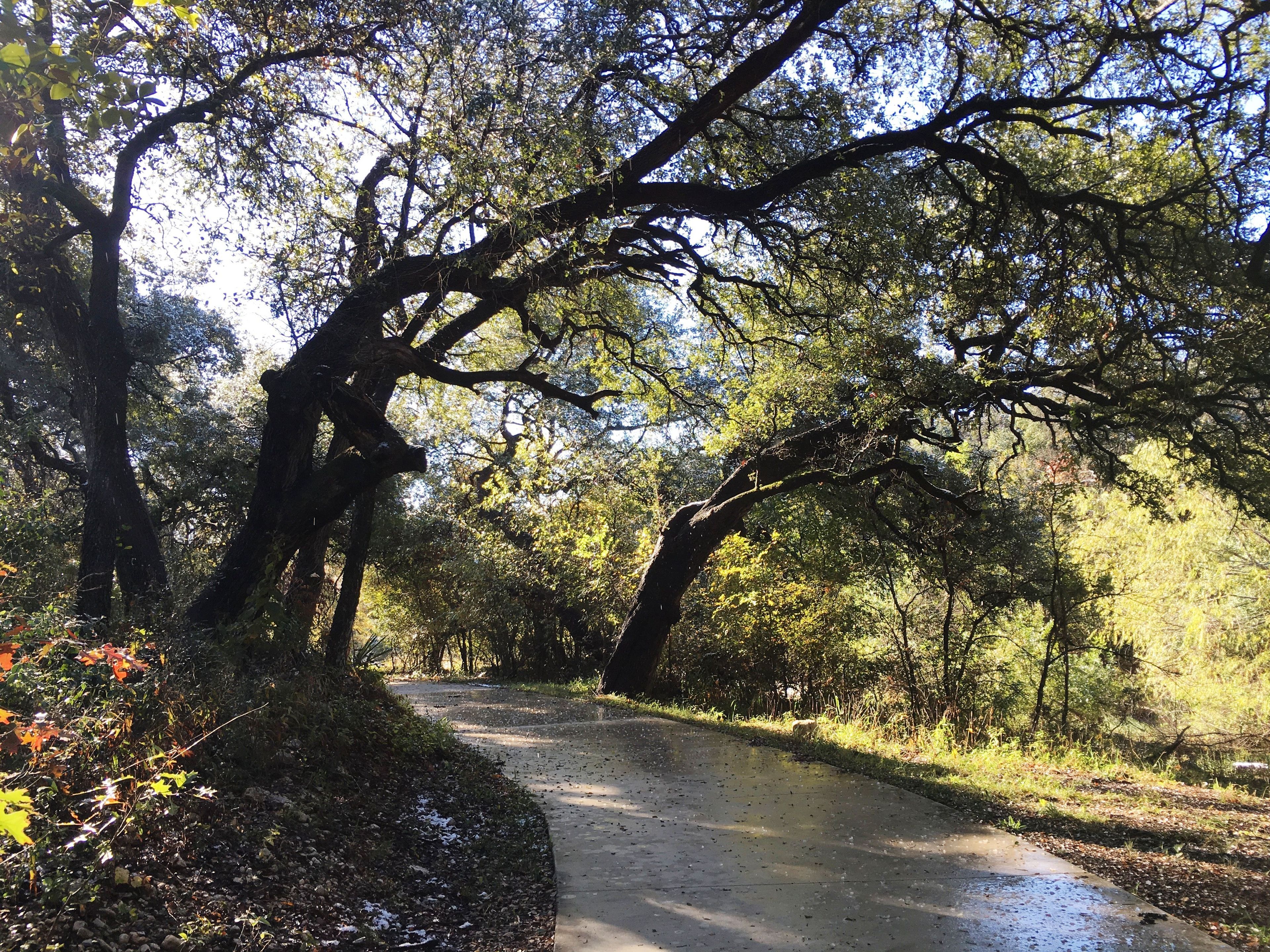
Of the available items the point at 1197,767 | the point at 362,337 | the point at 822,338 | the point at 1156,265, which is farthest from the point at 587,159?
the point at 1197,767

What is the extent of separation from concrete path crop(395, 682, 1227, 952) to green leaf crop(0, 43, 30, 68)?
3744 millimetres

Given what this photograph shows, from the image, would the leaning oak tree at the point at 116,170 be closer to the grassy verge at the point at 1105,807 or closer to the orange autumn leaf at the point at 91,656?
the orange autumn leaf at the point at 91,656

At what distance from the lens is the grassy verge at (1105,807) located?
425cm

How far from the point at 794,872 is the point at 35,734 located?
3.63 m

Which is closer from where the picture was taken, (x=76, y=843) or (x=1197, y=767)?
(x=76, y=843)

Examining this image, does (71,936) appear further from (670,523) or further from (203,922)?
(670,523)

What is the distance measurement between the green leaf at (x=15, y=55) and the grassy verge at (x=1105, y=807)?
5.51 m

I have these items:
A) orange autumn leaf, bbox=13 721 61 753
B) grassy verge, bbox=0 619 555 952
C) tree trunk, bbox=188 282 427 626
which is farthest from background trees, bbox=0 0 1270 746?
orange autumn leaf, bbox=13 721 61 753

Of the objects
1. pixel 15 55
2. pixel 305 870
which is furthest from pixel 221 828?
pixel 15 55

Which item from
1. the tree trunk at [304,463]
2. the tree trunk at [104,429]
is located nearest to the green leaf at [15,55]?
the tree trunk at [304,463]

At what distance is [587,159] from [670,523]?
6.37 m

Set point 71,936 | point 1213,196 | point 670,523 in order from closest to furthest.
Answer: point 71,936 < point 1213,196 < point 670,523

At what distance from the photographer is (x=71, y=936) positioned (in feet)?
9.61

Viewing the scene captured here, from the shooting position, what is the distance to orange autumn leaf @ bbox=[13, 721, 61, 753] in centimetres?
296
